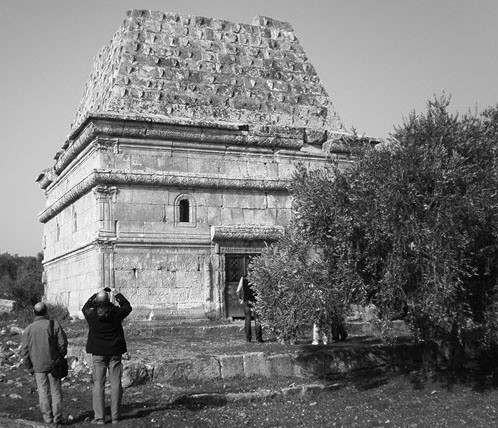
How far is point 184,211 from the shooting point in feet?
56.3

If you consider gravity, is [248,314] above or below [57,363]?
above

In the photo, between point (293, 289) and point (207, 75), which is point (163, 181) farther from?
point (293, 289)

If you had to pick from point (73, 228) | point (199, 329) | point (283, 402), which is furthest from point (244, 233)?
point (283, 402)

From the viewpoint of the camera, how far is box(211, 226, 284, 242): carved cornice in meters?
17.0

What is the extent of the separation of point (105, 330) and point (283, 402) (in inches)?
127

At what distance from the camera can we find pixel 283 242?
1153 centimetres

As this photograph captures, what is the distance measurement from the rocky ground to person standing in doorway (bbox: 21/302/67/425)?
0.82ft

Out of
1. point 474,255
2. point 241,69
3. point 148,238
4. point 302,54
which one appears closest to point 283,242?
point 474,255

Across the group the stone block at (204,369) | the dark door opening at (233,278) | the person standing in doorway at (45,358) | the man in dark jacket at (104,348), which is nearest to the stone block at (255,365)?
the stone block at (204,369)

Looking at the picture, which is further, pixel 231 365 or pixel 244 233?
pixel 244 233

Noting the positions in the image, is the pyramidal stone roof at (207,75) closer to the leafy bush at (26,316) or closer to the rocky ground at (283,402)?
the leafy bush at (26,316)

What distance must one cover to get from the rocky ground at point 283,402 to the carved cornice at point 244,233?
6033mm

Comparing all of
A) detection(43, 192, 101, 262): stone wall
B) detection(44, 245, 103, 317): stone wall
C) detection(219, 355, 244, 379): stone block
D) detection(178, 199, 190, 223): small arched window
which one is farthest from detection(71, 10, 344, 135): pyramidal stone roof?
detection(219, 355, 244, 379): stone block

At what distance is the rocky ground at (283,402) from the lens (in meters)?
9.20
